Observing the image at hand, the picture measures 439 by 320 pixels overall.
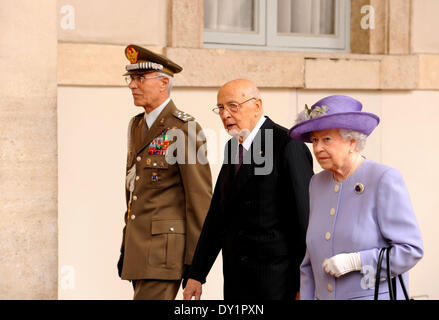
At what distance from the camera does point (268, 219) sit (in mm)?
4105

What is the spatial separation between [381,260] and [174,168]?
1.86 meters

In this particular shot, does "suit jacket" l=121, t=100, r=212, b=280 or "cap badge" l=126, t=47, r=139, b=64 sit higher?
"cap badge" l=126, t=47, r=139, b=64

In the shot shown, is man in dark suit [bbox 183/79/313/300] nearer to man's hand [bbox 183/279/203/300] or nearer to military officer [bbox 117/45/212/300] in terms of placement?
man's hand [bbox 183/279/203/300]

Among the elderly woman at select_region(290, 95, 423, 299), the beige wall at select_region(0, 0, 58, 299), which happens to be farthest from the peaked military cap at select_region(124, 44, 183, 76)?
the elderly woman at select_region(290, 95, 423, 299)

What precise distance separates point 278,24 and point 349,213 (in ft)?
13.4

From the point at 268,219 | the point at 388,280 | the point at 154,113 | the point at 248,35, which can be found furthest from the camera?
the point at 248,35

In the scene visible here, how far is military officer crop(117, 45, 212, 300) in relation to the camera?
4844 mm

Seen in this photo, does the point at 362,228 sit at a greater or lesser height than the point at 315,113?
lesser

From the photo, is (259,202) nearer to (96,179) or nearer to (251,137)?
(251,137)

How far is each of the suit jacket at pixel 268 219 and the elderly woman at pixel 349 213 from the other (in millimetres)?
408

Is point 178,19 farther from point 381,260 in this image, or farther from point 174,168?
point 381,260

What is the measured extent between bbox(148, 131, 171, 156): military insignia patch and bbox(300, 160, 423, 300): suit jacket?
150 centimetres

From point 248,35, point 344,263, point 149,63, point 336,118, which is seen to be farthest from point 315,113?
point 248,35

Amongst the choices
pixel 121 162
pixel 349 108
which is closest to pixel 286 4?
pixel 121 162
